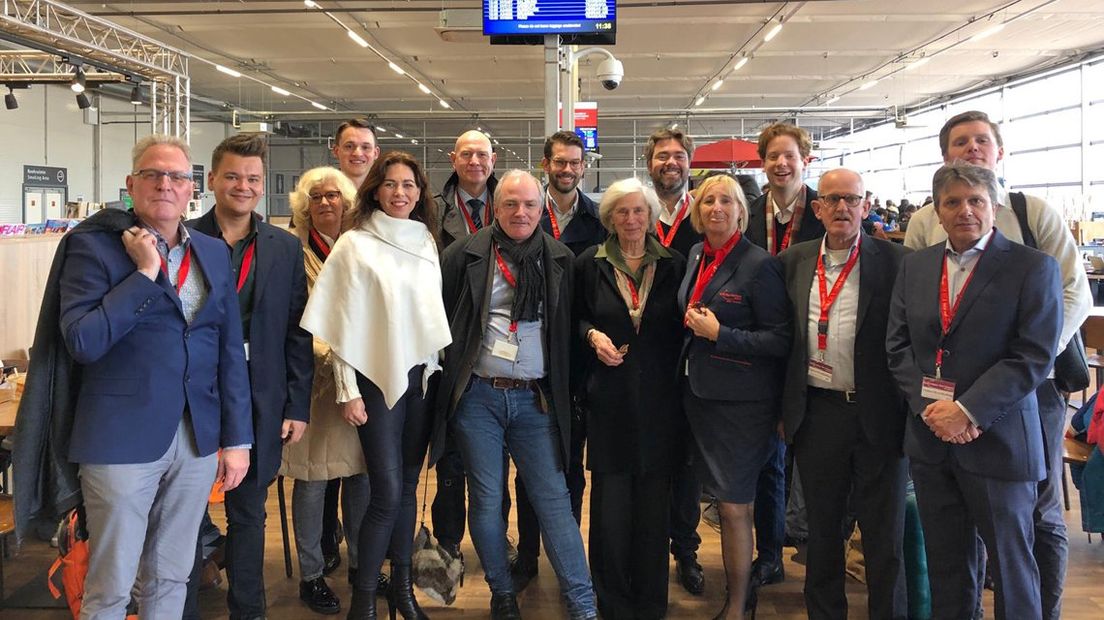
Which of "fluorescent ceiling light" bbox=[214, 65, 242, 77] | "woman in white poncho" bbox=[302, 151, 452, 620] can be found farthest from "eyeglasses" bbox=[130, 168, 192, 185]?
"fluorescent ceiling light" bbox=[214, 65, 242, 77]

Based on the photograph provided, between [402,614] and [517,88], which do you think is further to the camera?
[517,88]

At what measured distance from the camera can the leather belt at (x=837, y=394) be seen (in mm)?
2355

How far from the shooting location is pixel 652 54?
1358 cm

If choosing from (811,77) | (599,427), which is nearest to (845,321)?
(599,427)

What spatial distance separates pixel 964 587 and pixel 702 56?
509 inches

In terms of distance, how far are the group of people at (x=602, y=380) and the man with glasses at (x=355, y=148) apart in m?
0.49

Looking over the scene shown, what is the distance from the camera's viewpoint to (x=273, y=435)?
2.34m

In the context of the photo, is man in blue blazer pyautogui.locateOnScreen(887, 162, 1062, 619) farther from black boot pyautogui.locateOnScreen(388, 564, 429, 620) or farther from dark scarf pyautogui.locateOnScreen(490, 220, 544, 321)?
black boot pyautogui.locateOnScreen(388, 564, 429, 620)

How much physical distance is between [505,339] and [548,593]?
1.24 m

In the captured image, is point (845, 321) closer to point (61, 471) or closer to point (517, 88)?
point (61, 471)

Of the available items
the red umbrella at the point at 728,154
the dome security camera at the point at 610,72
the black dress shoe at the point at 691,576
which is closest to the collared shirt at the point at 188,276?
the black dress shoe at the point at 691,576

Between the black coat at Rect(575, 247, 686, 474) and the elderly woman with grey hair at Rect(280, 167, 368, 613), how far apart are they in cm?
90

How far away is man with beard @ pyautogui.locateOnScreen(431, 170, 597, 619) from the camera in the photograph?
249 centimetres

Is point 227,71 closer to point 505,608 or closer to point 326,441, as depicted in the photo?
point 326,441
